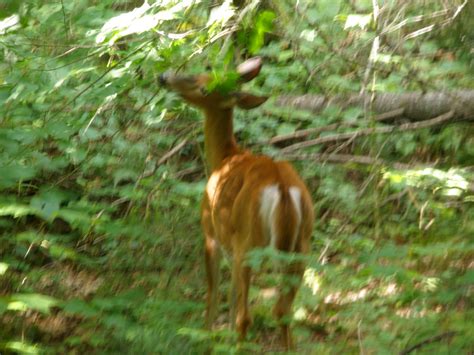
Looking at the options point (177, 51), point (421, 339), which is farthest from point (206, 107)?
point (421, 339)

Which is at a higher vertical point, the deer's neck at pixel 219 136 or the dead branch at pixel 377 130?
the deer's neck at pixel 219 136

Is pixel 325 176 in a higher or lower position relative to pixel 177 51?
lower

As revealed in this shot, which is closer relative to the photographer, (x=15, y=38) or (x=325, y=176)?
(x=15, y=38)

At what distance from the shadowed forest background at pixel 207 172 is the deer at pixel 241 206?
0.15 metres

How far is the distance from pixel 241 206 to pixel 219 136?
38.5 inches

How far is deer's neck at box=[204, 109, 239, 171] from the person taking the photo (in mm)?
6234

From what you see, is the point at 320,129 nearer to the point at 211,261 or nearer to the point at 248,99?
the point at 248,99

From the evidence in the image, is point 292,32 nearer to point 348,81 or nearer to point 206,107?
point 348,81

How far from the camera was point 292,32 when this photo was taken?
24.2ft

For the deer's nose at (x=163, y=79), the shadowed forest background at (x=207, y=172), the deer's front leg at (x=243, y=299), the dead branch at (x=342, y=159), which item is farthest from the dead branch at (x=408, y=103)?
the deer's front leg at (x=243, y=299)

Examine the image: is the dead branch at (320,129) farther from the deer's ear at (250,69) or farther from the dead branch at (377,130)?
the deer's ear at (250,69)

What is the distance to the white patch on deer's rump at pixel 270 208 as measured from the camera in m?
5.11

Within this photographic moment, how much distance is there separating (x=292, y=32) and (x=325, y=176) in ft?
4.28

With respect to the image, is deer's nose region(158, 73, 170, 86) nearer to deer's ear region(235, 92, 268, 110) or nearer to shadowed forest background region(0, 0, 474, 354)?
shadowed forest background region(0, 0, 474, 354)
